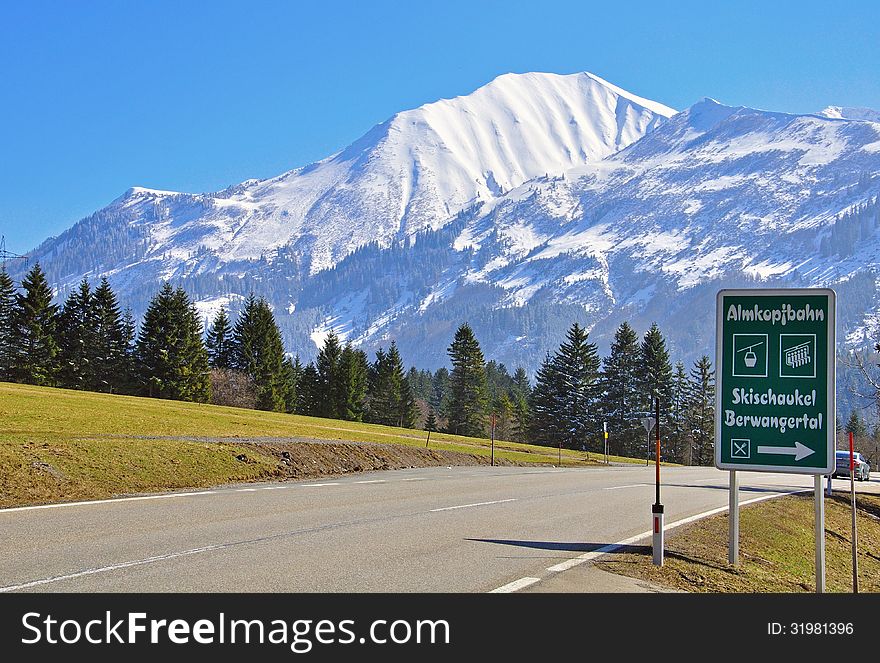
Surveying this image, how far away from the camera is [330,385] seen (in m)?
98.5

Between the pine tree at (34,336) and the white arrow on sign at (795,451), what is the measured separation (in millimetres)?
73457

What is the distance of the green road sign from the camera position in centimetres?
1113

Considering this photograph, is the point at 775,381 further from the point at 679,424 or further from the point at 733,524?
the point at 679,424

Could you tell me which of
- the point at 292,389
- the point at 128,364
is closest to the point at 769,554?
the point at 128,364

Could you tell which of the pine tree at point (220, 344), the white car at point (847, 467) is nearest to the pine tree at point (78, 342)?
the pine tree at point (220, 344)

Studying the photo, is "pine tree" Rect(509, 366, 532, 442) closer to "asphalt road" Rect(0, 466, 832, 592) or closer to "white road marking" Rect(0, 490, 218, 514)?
"asphalt road" Rect(0, 466, 832, 592)

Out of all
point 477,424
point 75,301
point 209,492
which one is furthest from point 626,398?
point 209,492

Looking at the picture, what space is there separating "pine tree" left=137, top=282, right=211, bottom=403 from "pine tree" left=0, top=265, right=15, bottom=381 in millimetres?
10585

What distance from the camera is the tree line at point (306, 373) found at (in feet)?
262

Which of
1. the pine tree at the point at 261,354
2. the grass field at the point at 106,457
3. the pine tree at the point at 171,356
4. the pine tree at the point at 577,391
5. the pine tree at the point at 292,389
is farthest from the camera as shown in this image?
the pine tree at the point at 292,389

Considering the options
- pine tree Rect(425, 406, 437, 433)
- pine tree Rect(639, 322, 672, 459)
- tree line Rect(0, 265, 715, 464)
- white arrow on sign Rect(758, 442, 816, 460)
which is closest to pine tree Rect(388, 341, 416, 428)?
tree line Rect(0, 265, 715, 464)

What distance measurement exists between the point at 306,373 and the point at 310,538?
94.1 metres

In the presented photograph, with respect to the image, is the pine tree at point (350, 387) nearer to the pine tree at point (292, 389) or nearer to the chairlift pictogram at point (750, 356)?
the pine tree at point (292, 389)

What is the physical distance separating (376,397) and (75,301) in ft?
118
